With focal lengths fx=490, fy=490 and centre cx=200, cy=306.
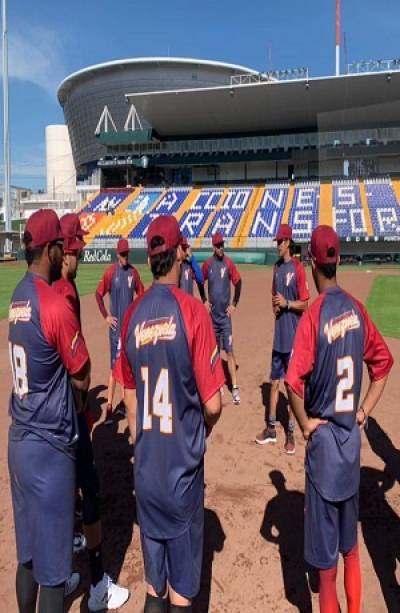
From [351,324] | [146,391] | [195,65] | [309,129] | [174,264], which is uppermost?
[195,65]

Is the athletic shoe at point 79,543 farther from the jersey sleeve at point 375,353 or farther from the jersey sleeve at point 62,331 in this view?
the jersey sleeve at point 375,353

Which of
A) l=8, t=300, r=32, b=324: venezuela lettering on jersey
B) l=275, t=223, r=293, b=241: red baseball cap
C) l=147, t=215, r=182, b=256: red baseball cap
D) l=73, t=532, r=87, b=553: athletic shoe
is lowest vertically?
l=73, t=532, r=87, b=553: athletic shoe

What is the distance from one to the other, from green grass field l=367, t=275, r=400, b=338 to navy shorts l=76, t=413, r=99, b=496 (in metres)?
9.83

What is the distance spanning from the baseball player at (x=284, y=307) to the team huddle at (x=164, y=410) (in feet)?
9.18

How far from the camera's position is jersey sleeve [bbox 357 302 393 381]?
2.92 meters

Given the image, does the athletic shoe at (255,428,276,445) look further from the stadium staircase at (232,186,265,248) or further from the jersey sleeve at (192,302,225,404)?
the stadium staircase at (232,186,265,248)

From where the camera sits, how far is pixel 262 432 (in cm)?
598

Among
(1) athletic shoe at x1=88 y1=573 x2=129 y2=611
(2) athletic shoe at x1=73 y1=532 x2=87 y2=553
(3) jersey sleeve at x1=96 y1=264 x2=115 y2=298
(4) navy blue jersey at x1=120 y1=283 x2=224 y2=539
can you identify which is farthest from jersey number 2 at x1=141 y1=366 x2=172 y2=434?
A: (3) jersey sleeve at x1=96 y1=264 x2=115 y2=298

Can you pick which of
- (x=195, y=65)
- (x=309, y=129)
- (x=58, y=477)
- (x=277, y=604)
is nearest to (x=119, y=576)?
(x=277, y=604)

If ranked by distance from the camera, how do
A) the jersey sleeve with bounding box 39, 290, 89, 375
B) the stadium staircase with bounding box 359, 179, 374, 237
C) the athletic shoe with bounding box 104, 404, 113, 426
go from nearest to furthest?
the jersey sleeve with bounding box 39, 290, 89, 375 < the athletic shoe with bounding box 104, 404, 113, 426 < the stadium staircase with bounding box 359, 179, 374, 237

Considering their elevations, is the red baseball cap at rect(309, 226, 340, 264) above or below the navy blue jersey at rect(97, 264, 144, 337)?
above

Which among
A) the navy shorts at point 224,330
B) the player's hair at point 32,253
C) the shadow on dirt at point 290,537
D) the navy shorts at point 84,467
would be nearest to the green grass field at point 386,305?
the navy shorts at point 224,330

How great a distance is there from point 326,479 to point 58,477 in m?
1.45

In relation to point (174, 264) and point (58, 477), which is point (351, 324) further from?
point (58, 477)
